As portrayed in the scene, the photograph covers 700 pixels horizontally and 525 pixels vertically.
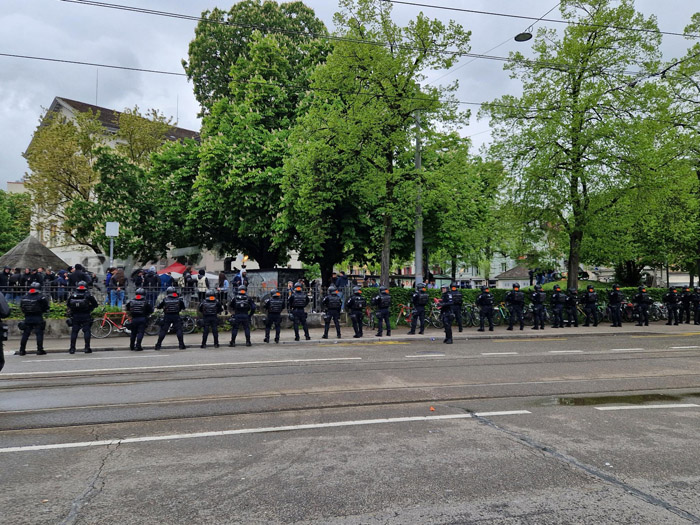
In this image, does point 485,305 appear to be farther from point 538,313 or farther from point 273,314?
point 273,314

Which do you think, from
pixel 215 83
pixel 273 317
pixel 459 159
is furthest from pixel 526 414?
pixel 215 83

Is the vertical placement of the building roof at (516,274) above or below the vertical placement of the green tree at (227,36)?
below

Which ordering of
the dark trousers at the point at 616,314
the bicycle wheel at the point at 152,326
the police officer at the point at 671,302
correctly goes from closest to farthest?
the bicycle wheel at the point at 152,326, the dark trousers at the point at 616,314, the police officer at the point at 671,302

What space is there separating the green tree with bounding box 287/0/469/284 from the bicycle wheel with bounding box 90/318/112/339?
28.1 ft

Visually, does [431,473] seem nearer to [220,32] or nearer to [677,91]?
[677,91]

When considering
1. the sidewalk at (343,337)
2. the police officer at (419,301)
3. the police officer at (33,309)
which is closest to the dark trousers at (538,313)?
the sidewalk at (343,337)

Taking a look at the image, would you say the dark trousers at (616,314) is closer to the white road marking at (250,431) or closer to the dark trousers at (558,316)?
the dark trousers at (558,316)

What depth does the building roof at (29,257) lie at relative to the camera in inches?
868

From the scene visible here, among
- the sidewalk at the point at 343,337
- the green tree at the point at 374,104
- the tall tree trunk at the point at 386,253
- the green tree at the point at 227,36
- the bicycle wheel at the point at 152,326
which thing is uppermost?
the green tree at the point at 227,36

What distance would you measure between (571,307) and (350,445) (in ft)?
59.5

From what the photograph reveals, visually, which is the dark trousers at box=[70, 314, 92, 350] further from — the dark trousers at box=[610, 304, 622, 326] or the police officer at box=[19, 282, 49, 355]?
the dark trousers at box=[610, 304, 622, 326]

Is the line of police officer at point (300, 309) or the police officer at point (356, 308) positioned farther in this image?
the police officer at point (356, 308)

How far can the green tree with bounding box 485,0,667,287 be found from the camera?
19.6 m

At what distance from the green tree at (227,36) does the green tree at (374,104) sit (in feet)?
43.9
